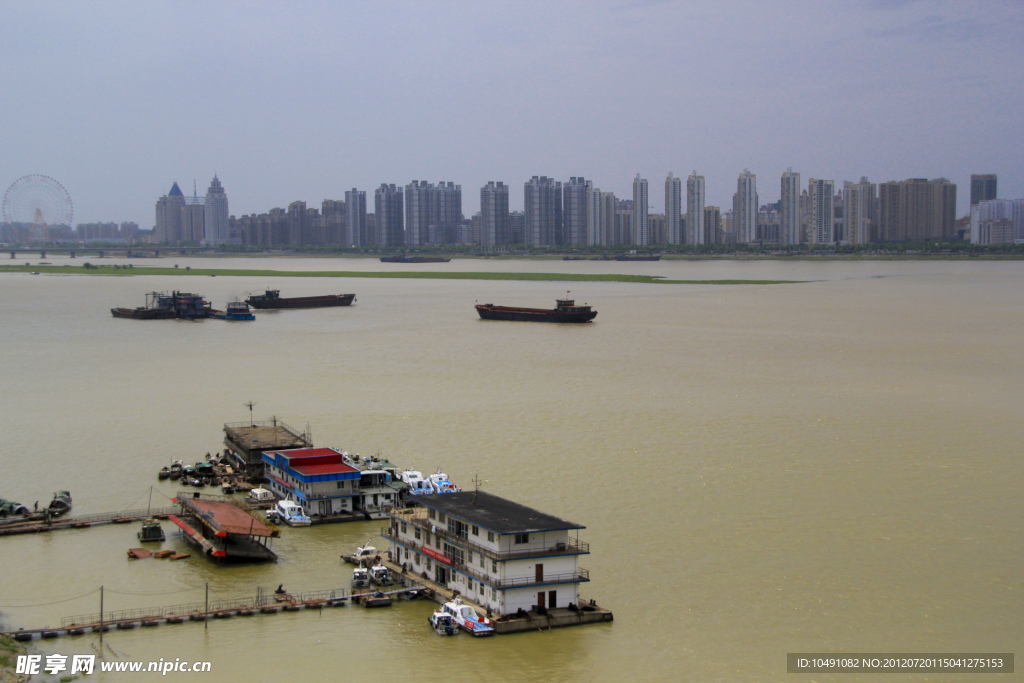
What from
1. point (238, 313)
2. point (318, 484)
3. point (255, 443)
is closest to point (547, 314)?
point (238, 313)

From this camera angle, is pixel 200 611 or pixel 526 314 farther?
pixel 526 314

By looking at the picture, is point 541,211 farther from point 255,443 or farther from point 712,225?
point 255,443

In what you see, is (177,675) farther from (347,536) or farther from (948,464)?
(948,464)

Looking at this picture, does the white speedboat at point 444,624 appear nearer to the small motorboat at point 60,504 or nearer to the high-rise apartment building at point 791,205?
the small motorboat at point 60,504

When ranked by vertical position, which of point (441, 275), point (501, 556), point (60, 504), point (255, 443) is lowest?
point (60, 504)

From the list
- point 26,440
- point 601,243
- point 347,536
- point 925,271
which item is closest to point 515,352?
point 26,440

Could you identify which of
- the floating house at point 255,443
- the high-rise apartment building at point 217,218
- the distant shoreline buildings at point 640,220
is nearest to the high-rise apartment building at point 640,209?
the distant shoreline buildings at point 640,220
